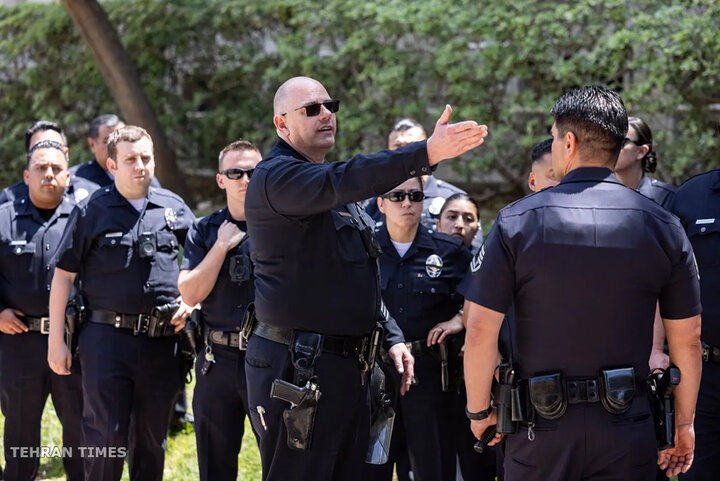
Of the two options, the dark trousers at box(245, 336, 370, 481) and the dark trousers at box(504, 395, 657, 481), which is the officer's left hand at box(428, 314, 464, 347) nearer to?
the dark trousers at box(245, 336, 370, 481)

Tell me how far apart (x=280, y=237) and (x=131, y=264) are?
6.18 feet

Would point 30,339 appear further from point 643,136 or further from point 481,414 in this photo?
point 643,136

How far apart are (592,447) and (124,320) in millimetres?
3079

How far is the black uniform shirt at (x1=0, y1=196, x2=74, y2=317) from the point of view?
Result: 6.14 m

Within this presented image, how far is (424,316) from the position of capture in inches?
209

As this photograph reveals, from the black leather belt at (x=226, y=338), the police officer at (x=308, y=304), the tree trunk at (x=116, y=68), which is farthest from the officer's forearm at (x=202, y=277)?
the tree trunk at (x=116, y=68)

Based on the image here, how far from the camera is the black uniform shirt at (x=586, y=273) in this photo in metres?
A: 3.40

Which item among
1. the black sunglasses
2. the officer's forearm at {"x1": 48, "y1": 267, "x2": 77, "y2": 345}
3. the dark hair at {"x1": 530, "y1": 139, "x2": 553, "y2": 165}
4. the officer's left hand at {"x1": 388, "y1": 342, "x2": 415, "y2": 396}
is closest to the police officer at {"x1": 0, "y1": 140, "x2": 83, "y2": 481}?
the officer's forearm at {"x1": 48, "y1": 267, "x2": 77, "y2": 345}

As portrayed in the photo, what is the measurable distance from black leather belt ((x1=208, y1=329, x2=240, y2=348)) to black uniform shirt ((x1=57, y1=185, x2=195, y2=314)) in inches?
16.8

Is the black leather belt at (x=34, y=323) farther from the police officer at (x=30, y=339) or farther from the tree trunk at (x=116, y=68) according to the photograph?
the tree trunk at (x=116, y=68)


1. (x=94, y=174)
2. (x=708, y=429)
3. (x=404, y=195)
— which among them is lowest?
(x=708, y=429)

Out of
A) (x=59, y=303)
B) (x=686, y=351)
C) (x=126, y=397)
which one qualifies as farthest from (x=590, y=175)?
(x=59, y=303)

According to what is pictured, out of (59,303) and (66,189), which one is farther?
(66,189)

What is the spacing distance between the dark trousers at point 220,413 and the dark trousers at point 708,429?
2400 millimetres
